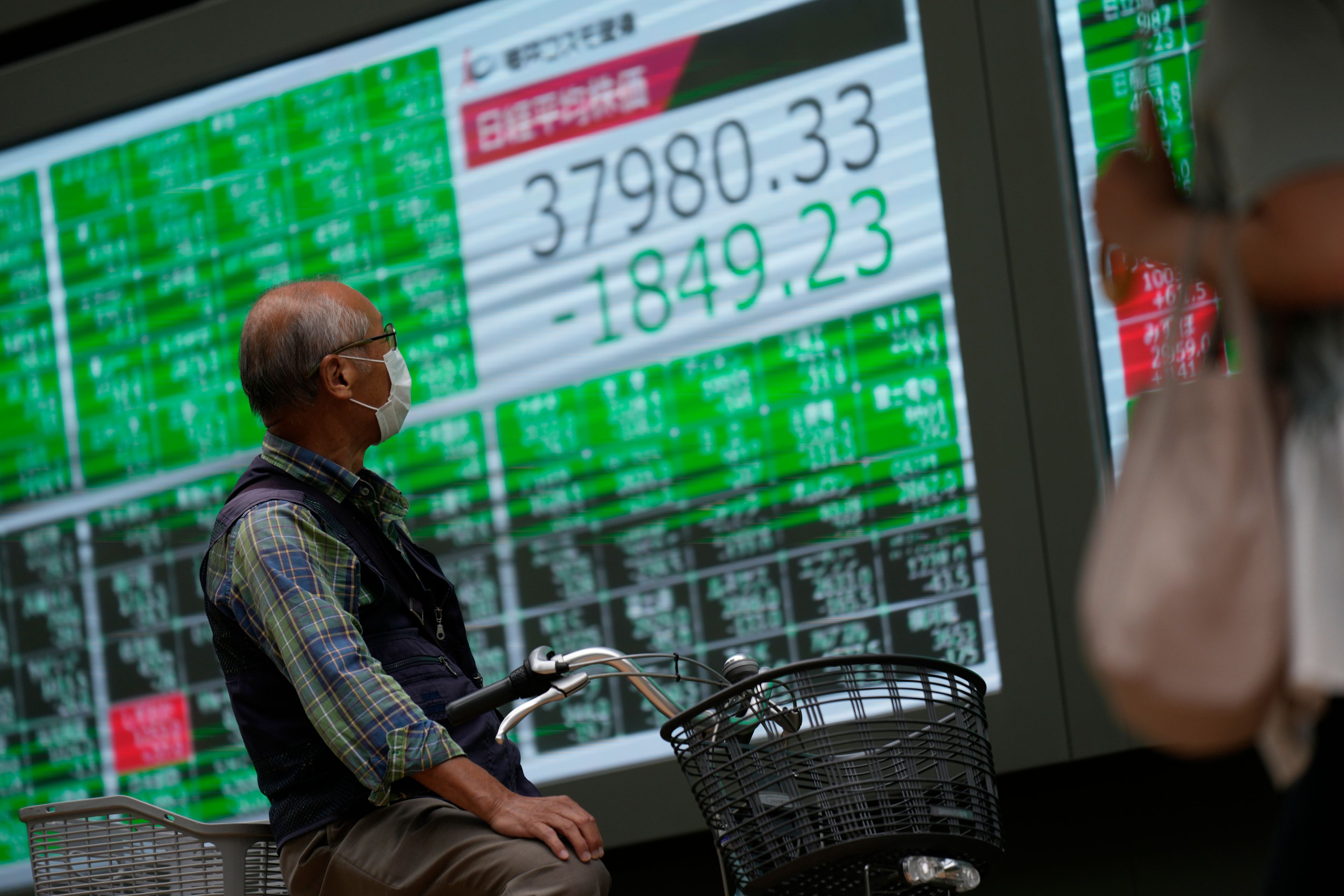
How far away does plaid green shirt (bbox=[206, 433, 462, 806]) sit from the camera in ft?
6.95

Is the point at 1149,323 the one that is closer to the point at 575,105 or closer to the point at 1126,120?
the point at 1126,120

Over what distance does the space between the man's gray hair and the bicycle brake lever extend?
0.73 meters

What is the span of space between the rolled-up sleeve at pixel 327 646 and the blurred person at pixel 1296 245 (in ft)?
4.30

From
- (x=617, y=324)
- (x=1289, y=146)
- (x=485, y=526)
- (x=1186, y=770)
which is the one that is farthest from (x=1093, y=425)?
(x=1289, y=146)

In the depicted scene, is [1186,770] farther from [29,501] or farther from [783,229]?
[29,501]

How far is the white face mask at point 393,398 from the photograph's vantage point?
2537 mm

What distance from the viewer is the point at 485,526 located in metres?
3.72

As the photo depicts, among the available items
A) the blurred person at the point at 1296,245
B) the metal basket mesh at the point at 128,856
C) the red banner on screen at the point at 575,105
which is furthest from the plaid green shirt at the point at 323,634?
the red banner on screen at the point at 575,105

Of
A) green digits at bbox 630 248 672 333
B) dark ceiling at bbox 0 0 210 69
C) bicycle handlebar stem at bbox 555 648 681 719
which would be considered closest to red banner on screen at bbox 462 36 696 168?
green digits at bbox 630 248 672 333

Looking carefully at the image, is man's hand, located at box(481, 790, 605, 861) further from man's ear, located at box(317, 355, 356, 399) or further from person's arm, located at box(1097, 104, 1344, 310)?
person's arm, located at box(1097, 104, 1344, 310)

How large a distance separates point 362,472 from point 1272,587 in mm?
1804

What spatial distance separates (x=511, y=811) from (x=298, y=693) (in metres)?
0.40

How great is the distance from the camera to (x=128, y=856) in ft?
7.77

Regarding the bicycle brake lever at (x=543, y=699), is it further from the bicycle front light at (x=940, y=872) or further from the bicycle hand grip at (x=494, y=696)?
the bicycle front light at (x=940, y=872)
